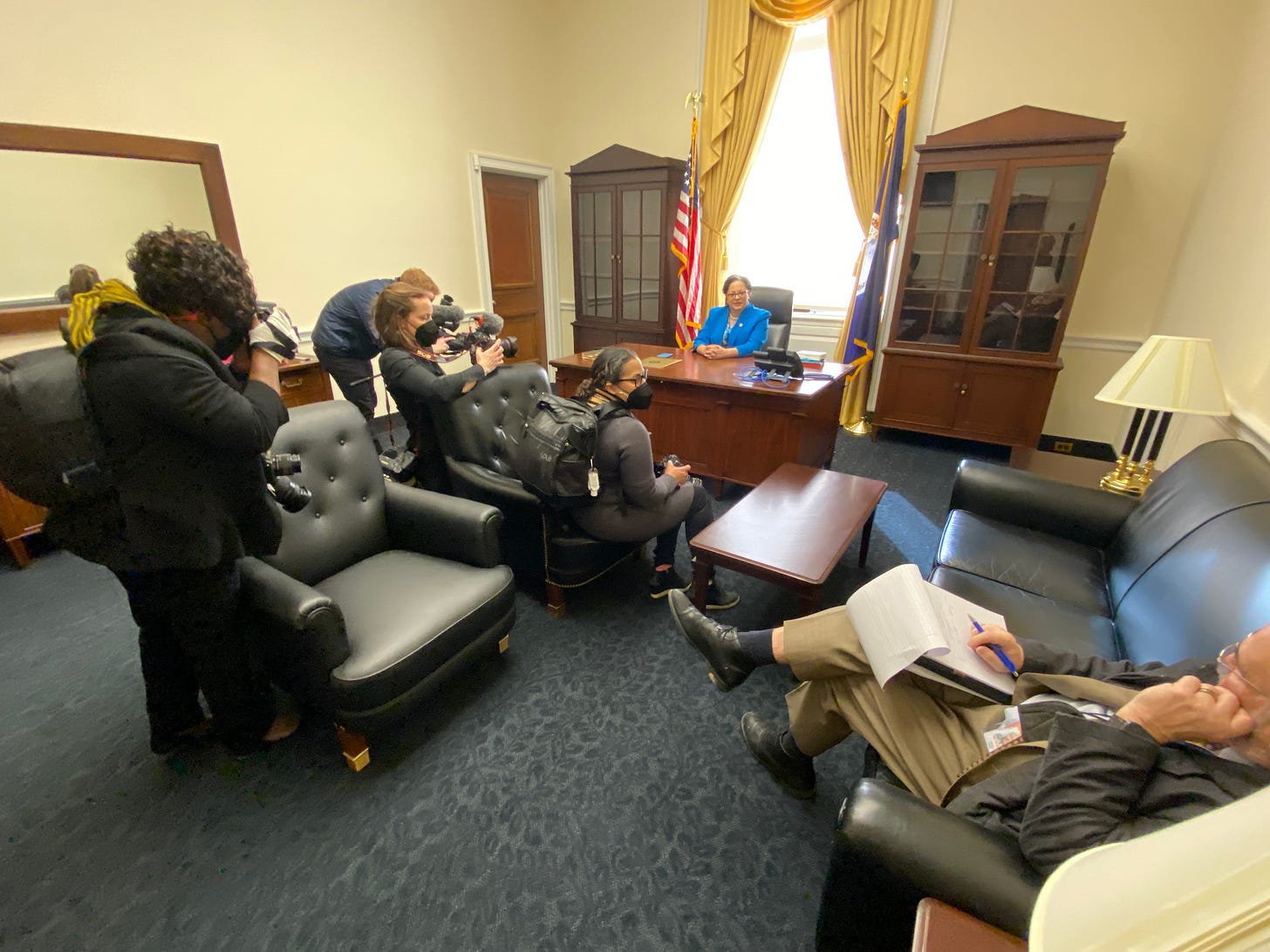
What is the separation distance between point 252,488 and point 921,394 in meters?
3.93

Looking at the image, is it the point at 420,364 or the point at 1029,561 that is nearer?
the point at 1029,561

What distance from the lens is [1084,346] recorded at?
3.86m

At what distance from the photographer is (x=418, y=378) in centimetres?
214

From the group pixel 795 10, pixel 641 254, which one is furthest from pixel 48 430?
pixel 795 10

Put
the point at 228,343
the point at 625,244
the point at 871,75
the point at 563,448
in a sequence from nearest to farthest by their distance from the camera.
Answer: the point at 228,343, the point at 563,448, the point at 871,75, the point at 625,244

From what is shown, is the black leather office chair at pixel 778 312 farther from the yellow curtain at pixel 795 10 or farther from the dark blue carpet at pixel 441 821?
the dark blue carpet at pixel 441 821

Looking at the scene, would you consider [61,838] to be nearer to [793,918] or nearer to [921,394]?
[793,918]

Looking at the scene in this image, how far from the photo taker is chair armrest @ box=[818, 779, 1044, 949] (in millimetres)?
796

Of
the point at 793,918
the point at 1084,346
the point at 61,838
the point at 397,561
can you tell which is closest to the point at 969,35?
the point at 1084,346

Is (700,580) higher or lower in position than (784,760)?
higher

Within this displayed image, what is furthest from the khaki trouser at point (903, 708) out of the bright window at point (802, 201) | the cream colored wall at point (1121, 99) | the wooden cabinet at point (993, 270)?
the bright window at point (802, 201)

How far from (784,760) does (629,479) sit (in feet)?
3.17

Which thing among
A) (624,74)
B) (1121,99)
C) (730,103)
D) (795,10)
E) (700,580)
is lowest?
(700,580)

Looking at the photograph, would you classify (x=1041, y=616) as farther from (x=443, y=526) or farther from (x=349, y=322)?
(x=349, y=322)
